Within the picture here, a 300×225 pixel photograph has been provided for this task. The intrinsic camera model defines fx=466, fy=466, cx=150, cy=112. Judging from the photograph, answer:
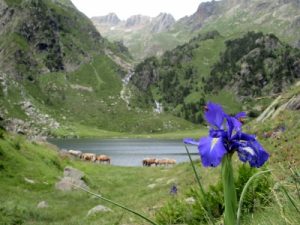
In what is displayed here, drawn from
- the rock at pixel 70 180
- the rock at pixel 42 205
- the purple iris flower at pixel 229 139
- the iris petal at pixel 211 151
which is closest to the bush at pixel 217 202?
the purple iris flower at pixel 229 139

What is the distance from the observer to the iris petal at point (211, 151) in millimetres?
2607

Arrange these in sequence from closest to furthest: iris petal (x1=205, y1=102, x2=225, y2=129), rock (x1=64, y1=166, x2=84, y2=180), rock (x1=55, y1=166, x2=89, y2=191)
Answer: iris petal (x1=205, y1=102, x2=225, y2=129), rock (x1=55, y1=166, x2=89, y2=191), rock (x1=64, y1=166, x2=84, y2=180)

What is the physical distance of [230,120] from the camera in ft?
9.60

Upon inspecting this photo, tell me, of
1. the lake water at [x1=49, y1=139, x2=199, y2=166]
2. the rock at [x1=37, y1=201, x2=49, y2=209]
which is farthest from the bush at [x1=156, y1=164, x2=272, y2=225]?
the lake water at [x1=49, y1=139, x2=199, y2=166]

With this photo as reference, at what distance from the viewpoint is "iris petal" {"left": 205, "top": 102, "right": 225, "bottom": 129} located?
289cm

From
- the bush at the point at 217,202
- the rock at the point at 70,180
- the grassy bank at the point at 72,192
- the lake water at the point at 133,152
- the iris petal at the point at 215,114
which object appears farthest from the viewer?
the lake water at the point at 133,152

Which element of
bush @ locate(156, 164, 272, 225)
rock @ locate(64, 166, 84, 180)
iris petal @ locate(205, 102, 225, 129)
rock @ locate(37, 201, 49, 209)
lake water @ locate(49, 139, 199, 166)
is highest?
iris petal @ locate(205, 102, 225, 129)

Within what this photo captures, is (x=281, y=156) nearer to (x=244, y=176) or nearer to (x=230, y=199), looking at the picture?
(x=244, y=176)

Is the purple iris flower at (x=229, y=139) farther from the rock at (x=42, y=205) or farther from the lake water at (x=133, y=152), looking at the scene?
the lake water at (x=133, y=152)

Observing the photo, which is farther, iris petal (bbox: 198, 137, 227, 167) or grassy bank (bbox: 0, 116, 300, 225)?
grassy bank (bbox: 0, 116, 300, 225)

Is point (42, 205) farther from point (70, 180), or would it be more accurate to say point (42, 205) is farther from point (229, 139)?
point (229, 139)

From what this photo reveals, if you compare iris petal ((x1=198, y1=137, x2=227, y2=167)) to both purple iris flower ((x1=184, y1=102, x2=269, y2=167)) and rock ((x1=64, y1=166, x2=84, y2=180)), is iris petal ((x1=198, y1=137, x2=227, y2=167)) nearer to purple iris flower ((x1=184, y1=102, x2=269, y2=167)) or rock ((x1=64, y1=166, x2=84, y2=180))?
purple iris flower ((x1=184, y1=102, x2=269, y2=167))

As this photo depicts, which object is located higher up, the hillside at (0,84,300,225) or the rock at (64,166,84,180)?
the hillside at (0,84,300,225)

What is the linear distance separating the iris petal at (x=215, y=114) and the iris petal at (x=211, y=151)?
0.17 m
